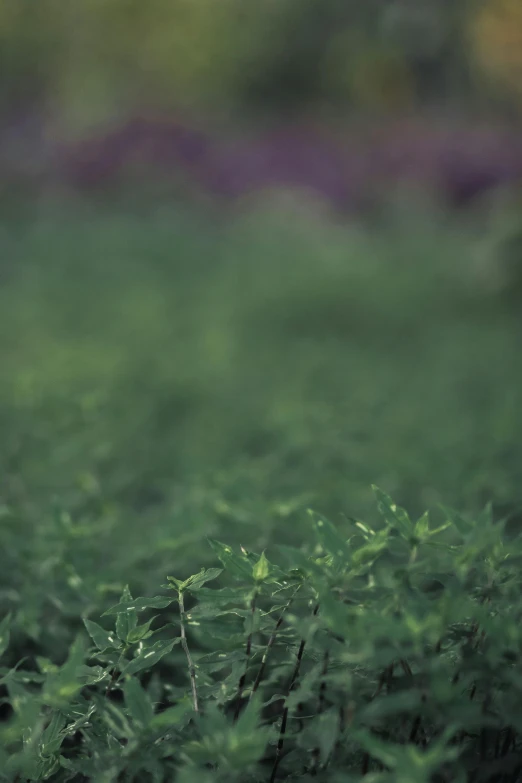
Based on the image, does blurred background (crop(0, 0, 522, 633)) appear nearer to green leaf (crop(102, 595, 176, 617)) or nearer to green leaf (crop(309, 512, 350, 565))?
green leaf (crop(102, 595, 176, 617))

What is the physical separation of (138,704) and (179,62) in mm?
14631

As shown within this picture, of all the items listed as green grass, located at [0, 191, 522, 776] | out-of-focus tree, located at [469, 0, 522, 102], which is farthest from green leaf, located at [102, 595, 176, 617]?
out-of-focus tree, located at [469, 0, 522, 102]

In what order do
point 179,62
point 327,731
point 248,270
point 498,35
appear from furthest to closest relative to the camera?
point 179,62, point 248,270, point 498,35, point 327,731

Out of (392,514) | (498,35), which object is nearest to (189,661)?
(392,514)

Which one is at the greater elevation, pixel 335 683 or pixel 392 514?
pixel 392 514

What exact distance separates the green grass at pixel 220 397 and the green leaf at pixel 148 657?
420 millimetres

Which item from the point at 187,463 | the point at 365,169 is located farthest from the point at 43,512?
the point at 365,169

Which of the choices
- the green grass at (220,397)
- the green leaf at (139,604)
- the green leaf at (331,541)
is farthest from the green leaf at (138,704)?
the green grass at (220,397)

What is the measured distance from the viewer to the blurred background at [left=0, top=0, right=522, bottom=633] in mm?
2336

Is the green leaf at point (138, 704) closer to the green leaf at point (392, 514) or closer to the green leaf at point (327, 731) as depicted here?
the green leaf at point (327, 731)

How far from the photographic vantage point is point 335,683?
1.01 m

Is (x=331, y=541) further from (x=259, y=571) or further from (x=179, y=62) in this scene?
(x=179, y=62)

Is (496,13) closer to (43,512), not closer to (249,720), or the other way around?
(43,512)

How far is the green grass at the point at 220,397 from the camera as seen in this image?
71.1 inches
